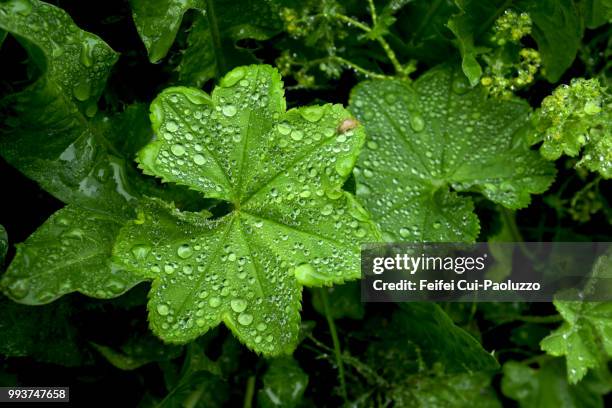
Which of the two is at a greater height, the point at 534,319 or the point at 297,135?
the point at 297,135

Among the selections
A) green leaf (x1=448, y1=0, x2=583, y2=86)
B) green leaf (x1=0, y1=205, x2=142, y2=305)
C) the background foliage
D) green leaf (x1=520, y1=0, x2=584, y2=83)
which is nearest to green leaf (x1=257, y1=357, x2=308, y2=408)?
the background foliage

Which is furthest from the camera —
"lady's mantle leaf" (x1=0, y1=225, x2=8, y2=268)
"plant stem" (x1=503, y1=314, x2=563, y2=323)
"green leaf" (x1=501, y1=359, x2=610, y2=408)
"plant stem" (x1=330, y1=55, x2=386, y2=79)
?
"green leaf" (x1=501, y1=359, x2=610, y2=408)

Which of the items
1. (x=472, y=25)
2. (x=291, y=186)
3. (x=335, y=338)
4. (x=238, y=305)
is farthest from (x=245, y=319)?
(x=472, y=25)

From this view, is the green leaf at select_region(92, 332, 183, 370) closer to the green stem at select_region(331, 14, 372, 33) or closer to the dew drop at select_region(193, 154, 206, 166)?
the dew drop at select_region(193, 154, 206, 166)

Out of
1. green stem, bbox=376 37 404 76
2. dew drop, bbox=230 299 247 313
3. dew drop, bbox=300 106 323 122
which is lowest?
dew drop, bbox=230 299 247 313

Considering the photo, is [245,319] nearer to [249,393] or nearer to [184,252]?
[184,252]

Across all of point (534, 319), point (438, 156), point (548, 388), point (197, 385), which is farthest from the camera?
point (548, 388)
